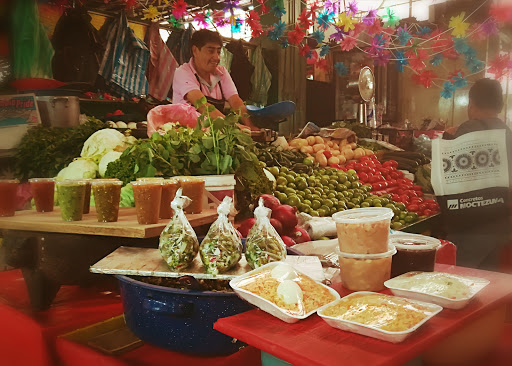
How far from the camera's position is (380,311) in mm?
927

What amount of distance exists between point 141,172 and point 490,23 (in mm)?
1370

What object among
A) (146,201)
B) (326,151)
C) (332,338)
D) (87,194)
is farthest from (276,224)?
(326,151)

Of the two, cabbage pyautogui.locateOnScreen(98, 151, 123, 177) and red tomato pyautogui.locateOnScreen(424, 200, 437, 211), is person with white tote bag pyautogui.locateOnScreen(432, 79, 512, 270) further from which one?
cabbage pyautogui.locateOnScreen(98, 151, 123, 177)

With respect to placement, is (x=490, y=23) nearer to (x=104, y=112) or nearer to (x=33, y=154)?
(x=33, y=154)

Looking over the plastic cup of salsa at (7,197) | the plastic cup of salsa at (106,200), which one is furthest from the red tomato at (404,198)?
the plastic cup of salsa at (7,197)

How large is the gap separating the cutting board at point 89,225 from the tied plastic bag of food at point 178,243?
13 centimetres

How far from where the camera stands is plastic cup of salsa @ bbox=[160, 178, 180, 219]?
5.00ft

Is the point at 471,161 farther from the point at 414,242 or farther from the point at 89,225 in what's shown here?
the point at 89,225

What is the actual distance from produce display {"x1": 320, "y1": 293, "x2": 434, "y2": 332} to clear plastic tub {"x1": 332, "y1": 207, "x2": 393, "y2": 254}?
16cm

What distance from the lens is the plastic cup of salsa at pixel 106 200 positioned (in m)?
1.42

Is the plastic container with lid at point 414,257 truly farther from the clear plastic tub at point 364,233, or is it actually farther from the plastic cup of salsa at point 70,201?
the plastic cup of salsa at point 70,201

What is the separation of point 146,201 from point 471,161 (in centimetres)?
115

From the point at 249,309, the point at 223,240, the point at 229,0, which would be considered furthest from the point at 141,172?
the point at 229,0

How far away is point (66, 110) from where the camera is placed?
6.50 feet
